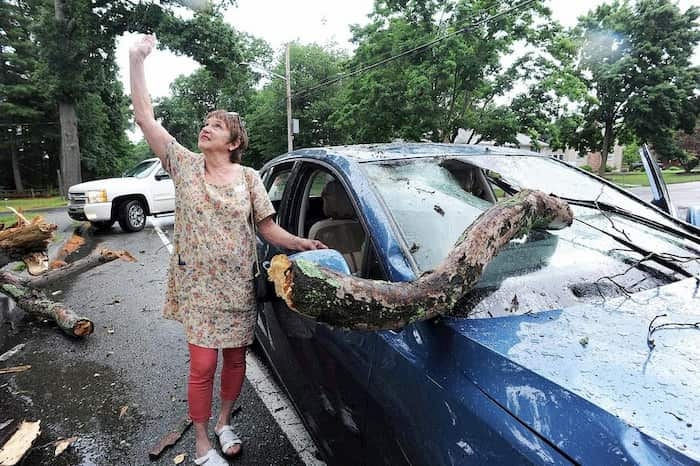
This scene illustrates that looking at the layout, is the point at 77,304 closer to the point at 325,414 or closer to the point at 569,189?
the point at 325,414

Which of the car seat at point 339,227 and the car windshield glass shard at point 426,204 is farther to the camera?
the car seat at point 339,227

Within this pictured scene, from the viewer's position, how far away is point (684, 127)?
23312 millimetres

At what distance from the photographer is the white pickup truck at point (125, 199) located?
963cm

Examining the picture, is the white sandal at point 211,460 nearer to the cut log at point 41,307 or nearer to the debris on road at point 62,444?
the debris on road at point 62,444

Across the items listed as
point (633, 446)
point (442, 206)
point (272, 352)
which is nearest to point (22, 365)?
point (272, 352)

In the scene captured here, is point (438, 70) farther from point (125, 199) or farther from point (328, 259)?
point (328, 259)

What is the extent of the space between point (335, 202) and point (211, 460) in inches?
61.7

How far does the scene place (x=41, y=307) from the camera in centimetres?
420

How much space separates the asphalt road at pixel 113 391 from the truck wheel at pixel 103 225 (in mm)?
5389

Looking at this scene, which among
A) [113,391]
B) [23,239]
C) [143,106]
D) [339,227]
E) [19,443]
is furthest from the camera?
[23,239]

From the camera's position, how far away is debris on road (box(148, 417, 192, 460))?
2396 mm

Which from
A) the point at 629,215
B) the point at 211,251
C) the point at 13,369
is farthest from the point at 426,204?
the point at 13,369

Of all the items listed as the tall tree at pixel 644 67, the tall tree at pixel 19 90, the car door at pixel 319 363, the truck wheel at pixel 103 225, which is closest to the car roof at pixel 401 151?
the car door at pixel 319 363

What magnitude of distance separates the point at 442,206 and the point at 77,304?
16.0 ft
